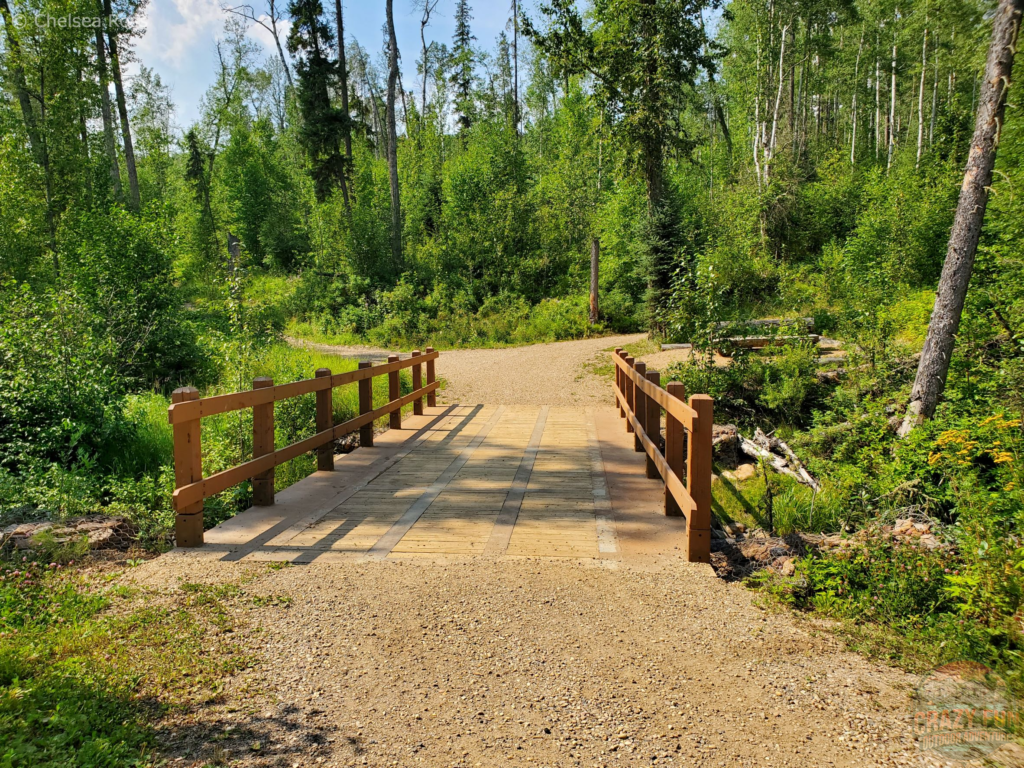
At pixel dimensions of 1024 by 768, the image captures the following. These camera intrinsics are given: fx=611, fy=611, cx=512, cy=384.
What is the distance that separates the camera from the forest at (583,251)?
621cm

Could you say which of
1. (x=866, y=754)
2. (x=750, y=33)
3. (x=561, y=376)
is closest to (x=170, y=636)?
(x=866, y=754)

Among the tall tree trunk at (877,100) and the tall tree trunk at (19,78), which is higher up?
the tall tree trunk at (877,100)

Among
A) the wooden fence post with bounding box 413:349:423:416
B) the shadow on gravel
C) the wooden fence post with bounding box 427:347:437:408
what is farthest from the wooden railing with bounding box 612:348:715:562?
the wooden fence post with bounding box 427:347:437:408

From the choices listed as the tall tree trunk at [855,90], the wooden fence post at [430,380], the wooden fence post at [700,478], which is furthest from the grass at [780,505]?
the tall tree trunk at [855,90]

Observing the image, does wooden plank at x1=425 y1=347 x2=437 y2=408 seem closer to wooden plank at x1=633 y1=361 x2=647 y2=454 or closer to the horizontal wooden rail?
wooden plank at x1=633 y1=361 x2=647 y2=454

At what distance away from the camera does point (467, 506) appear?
5.90m

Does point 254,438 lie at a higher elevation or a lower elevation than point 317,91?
lower

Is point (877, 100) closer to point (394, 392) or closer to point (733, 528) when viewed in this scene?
point (394, 392)

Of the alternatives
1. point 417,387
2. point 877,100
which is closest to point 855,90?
point 877,100

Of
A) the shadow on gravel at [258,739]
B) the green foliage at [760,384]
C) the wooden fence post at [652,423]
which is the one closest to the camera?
the shadow on gravel at [258,739]

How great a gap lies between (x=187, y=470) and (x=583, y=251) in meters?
24.9

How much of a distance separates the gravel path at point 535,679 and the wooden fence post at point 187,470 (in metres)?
0.47

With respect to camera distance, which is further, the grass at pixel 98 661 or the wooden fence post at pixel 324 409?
the wooden fence post at pixel 324 409

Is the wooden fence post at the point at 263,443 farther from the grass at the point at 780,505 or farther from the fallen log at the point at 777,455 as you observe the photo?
the fallen log at the point at 777,455
